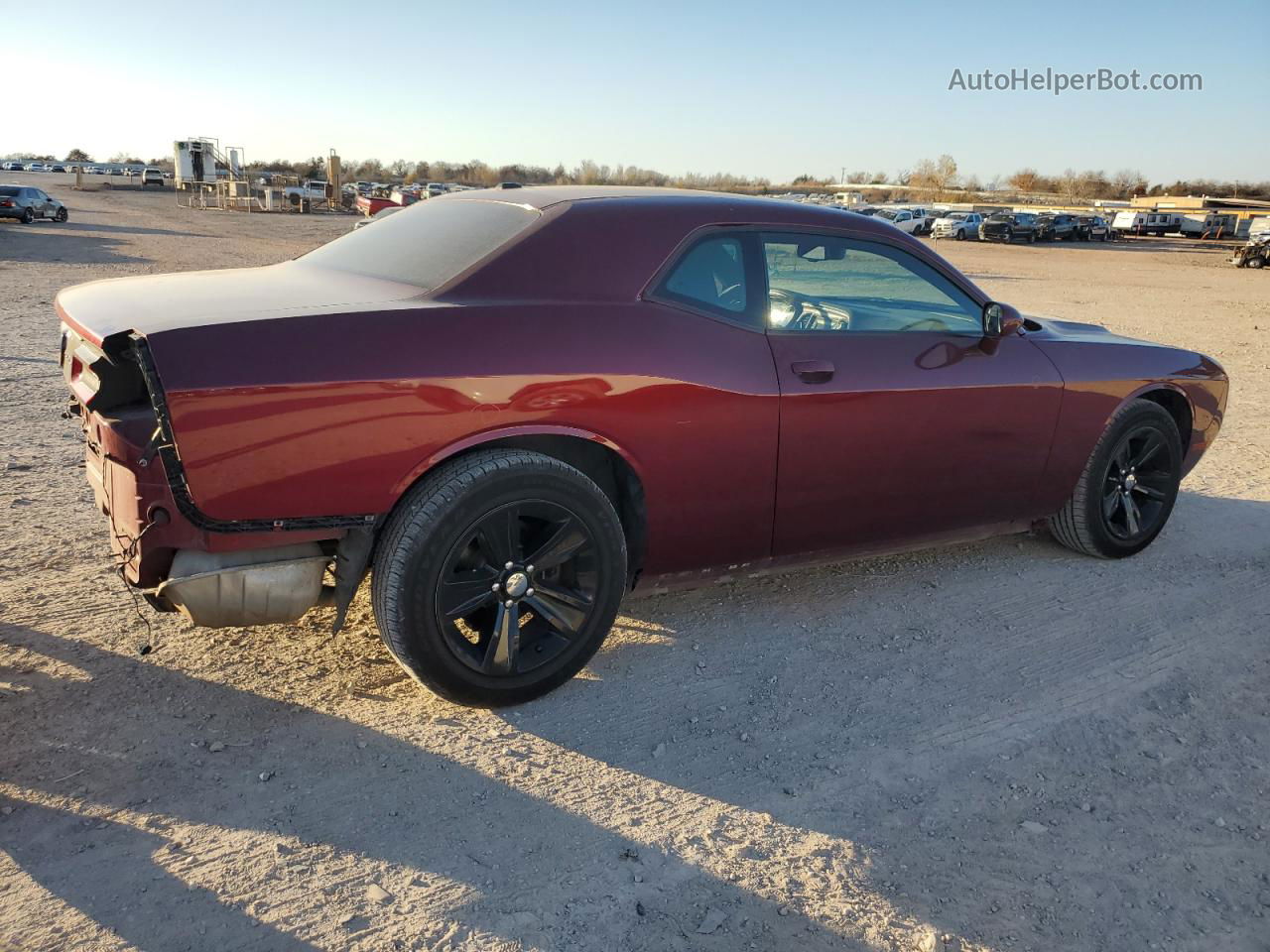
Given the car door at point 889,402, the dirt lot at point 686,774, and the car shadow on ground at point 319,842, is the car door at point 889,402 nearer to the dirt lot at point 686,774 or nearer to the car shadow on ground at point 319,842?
the dirt lot at point 686,774

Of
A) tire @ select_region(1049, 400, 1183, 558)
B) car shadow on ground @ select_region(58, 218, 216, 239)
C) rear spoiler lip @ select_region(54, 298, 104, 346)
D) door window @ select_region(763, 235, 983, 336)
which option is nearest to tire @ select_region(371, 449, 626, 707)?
rear spoiler lip @ select_region(54, 298, 104, 346)

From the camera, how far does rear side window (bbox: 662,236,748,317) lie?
3.33 m

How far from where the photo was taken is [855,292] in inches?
155

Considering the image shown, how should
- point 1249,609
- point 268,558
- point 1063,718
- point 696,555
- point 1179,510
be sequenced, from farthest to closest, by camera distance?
point 1179,510, point 1249,609, point 696,555, point 1063,718, point 268,558

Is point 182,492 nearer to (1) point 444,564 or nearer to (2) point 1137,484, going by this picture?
(1) point 444,564

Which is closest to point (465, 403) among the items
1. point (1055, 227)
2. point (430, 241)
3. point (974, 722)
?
point (430, 241)

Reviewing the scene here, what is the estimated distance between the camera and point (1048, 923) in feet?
7.63

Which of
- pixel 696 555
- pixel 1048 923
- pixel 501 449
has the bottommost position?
pixel 1048 923

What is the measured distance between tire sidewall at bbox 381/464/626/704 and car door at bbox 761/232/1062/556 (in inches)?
29.2

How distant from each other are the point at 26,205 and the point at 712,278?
122 ft

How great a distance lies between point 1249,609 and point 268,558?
396 centimetres

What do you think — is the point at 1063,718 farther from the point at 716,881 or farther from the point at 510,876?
the point at 510,876

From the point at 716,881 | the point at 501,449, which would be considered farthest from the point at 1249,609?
the point at 501,449

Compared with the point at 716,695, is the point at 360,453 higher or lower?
higher
